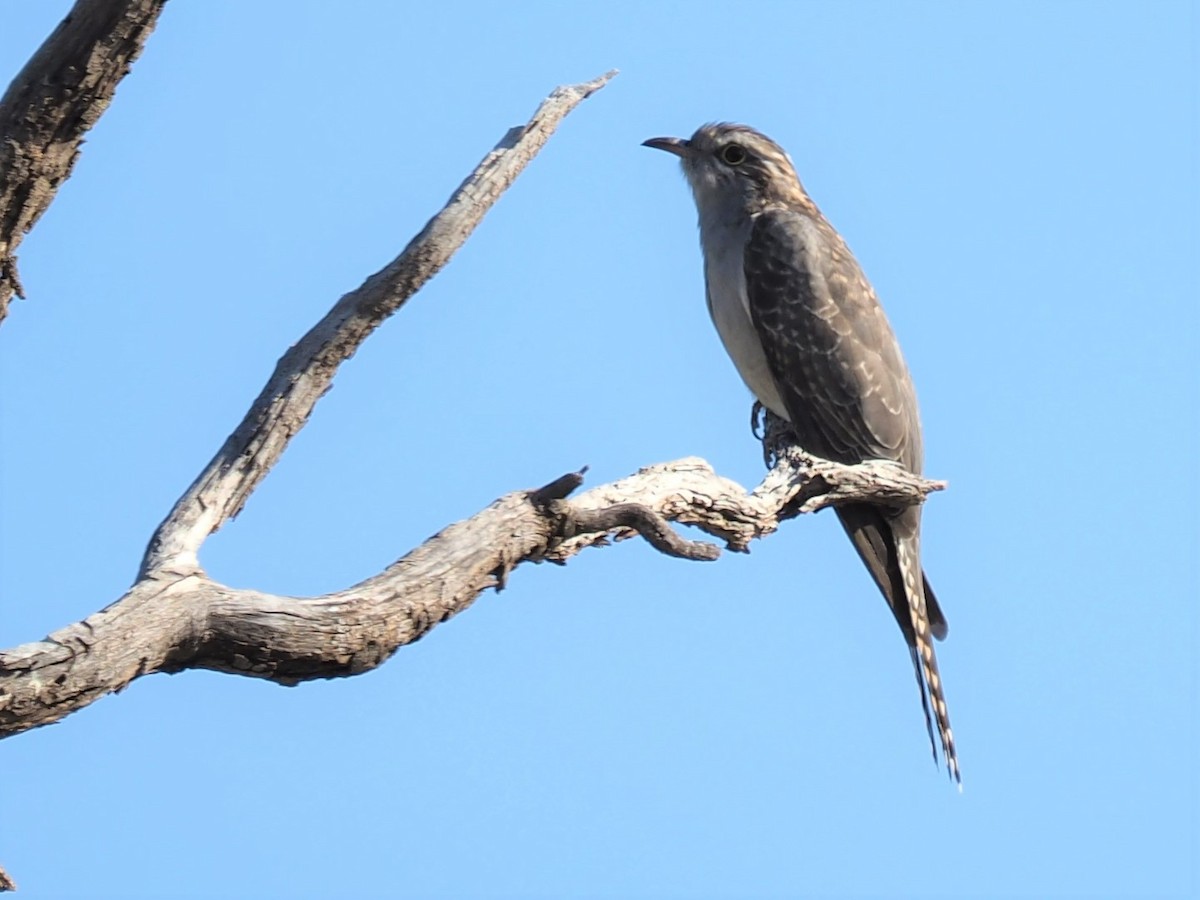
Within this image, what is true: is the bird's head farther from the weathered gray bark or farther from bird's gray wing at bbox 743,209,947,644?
the weathered gray bark

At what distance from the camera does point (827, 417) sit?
801 cm

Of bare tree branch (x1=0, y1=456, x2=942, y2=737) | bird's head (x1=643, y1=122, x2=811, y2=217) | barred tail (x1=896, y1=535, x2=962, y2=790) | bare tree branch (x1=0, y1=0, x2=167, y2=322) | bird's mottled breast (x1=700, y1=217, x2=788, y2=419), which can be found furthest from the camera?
bird's head (x1=643, y1=122, x2=811, y2=217)

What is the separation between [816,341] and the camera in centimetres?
814

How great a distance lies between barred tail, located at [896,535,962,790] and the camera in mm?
7504

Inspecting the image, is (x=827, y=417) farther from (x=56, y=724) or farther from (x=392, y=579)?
(x=56, y=724)

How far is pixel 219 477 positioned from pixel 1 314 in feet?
2.53

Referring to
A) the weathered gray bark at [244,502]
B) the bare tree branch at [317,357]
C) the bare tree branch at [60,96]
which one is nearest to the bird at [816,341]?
the weathered gray bark at [244,502]

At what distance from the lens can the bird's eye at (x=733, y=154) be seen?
899 cm

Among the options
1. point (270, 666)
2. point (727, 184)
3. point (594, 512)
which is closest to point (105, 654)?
point (270, 666)

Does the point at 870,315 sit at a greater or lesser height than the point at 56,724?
greater

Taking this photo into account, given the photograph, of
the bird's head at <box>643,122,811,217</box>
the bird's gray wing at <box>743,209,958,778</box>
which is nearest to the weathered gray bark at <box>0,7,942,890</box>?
the bird's gray wing at <box>743,209,958,778</box>

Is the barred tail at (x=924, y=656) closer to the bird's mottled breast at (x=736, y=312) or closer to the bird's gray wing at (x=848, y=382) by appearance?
the bird's gray wing at (x=848, y=382)

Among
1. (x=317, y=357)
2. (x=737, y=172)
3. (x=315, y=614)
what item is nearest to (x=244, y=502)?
(x=317, y=357)

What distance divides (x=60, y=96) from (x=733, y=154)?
5.30 meters
